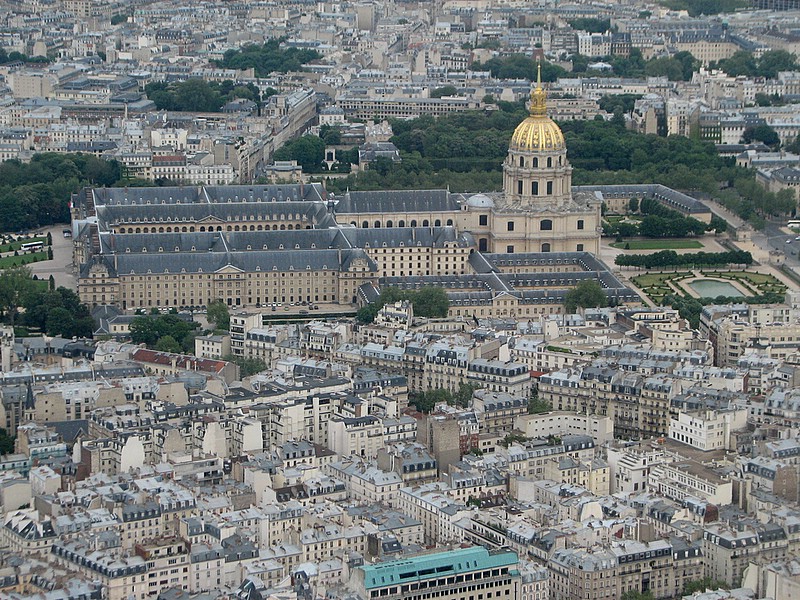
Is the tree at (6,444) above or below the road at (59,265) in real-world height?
below

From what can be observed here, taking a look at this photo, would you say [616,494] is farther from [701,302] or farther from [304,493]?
[701,302]

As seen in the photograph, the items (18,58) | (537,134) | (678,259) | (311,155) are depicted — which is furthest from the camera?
(18,58)

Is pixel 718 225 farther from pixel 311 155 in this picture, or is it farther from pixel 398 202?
pixel 311 155

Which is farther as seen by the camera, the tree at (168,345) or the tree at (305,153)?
the tree at (305,153)

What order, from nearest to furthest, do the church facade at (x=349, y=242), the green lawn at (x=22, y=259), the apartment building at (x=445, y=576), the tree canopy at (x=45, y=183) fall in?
the apartment building at (x=445, y=576) < the church facade at (x=349, y=242) < the green lawn at (x=22, y=259) < the tree canopy at (x=45, y=183)

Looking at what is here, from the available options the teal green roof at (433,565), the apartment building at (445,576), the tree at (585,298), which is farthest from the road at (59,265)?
the apartment building at (445,576)

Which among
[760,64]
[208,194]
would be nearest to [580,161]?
[208,194]

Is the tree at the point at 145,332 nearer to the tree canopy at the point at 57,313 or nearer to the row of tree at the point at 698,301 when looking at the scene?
the tree canopy at the point at 57,313

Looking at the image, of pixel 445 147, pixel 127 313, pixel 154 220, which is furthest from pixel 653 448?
pixel 445 147
